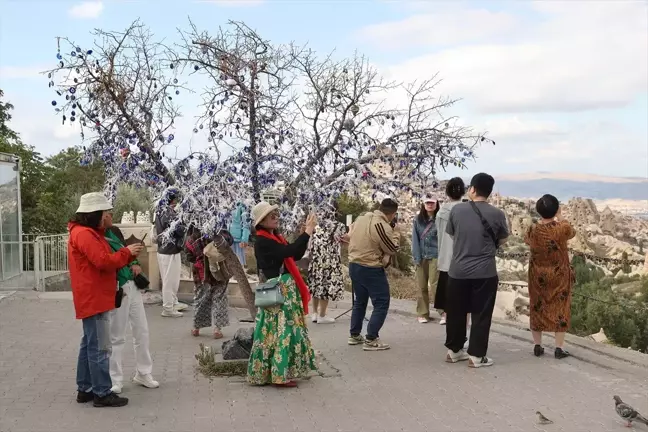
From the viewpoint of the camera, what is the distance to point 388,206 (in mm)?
7617

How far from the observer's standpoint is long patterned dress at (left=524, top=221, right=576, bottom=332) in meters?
7.45

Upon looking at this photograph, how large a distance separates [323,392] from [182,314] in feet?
15.8

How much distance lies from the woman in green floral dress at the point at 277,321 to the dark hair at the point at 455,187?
245cm

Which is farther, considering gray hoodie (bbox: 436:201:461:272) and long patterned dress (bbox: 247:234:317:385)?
gray hoodie (bbox: 436:201:461:272)

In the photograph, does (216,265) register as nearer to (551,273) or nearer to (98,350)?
(98,350)

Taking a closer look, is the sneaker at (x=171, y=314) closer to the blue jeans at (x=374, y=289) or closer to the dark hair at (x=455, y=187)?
the blue jeans at (x=374, y=289)

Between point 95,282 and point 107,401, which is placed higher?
point 95,282

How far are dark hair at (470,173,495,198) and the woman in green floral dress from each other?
1925 mm

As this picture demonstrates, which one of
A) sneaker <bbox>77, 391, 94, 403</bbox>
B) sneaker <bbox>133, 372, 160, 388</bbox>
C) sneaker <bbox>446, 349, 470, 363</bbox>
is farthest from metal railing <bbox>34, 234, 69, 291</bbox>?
sneaker <bbox>446, 349, 470, 363</bbox>

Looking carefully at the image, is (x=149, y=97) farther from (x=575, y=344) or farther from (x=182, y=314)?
(x=575, y=344)

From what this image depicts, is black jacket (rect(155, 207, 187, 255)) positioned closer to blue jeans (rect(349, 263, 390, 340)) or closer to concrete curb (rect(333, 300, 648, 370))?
blue jeans (rect(349, 263, 390, 340))

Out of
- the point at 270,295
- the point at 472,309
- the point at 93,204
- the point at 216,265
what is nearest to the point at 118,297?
the point at 93,204

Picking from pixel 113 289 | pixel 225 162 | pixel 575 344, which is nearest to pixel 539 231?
pixel 575 344

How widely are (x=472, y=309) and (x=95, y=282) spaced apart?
362cm
